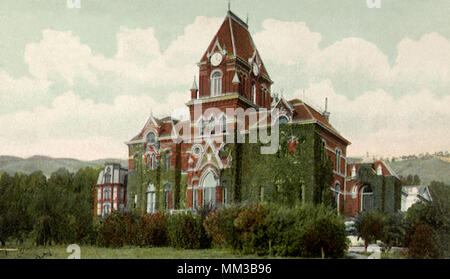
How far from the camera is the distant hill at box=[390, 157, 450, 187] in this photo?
83.1 ft

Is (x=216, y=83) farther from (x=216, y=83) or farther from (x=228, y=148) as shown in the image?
(x=228, y=148)

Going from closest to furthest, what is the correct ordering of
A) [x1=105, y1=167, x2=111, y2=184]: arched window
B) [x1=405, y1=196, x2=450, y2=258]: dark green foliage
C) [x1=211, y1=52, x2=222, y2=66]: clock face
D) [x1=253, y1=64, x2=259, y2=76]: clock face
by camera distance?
[x1=405, y1=196, x2=450, y2=258]: dark green foliage → [x1=211, y1=52, x2=222, y2=66]: clock face → [x1=253, y1=64, x2=259, y2=76]: clock face → [x1=105, y1=167, x2=111, y2=184]: arched window

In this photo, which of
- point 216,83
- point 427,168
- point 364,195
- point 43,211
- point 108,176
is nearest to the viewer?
point 427,168

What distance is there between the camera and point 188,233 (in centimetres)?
2544

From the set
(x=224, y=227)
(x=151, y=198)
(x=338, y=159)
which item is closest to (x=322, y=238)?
(x=224, y=227)

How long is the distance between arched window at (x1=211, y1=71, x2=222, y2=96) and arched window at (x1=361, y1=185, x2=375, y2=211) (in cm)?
1044

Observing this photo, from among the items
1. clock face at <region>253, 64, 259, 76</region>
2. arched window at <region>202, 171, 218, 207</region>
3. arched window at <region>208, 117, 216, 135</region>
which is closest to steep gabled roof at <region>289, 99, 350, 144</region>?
clock face at <region>253, 64, 259, 76</region>

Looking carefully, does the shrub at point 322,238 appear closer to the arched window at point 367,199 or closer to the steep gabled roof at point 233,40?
the arched window at point 367,199

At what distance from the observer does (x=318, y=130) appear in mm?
30188

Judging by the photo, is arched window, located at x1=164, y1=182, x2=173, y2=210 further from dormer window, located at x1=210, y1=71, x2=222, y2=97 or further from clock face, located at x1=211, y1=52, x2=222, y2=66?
clock face, located at x1=211, y1=52, x2=222, y2=66

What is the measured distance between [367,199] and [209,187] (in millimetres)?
9090

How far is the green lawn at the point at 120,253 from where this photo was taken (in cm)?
2303

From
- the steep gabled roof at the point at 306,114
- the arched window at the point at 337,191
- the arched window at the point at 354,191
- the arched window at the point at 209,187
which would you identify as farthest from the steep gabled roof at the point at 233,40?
the arched window at the point at 354,191

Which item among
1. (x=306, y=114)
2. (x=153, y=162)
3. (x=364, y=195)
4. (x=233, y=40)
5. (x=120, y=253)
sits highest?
(x=233, y=40)
